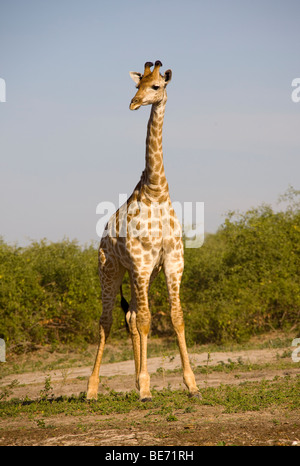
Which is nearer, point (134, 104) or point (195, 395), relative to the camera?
point (134, 104)

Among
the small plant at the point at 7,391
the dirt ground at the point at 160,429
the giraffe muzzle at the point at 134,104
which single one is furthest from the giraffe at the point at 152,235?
the small plant at the point at 7,391

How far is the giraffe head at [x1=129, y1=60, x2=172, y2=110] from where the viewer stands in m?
7.11

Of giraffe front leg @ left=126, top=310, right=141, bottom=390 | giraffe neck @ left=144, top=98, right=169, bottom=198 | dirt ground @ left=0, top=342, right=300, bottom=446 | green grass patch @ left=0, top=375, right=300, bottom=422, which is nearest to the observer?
dirt ground @ left=0, top=342, right=300, bottom=446

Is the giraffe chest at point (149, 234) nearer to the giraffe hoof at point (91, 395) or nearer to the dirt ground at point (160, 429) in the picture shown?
the giraffe hoof at point (91, 395)

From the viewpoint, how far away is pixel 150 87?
728 centimetres

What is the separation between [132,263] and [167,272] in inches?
19.3

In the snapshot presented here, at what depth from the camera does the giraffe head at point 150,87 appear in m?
7.11

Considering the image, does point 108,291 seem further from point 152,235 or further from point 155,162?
point 155,162

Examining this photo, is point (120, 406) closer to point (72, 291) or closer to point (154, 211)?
point (154, 211)

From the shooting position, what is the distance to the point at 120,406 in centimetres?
705

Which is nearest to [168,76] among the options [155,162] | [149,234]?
[155,162]

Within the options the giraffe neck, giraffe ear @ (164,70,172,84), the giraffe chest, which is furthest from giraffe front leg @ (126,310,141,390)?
giraffe ear @ (164,70,172,84)

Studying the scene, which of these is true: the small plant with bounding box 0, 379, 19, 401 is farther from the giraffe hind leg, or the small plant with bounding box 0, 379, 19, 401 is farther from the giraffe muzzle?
the giraffe muzzle
